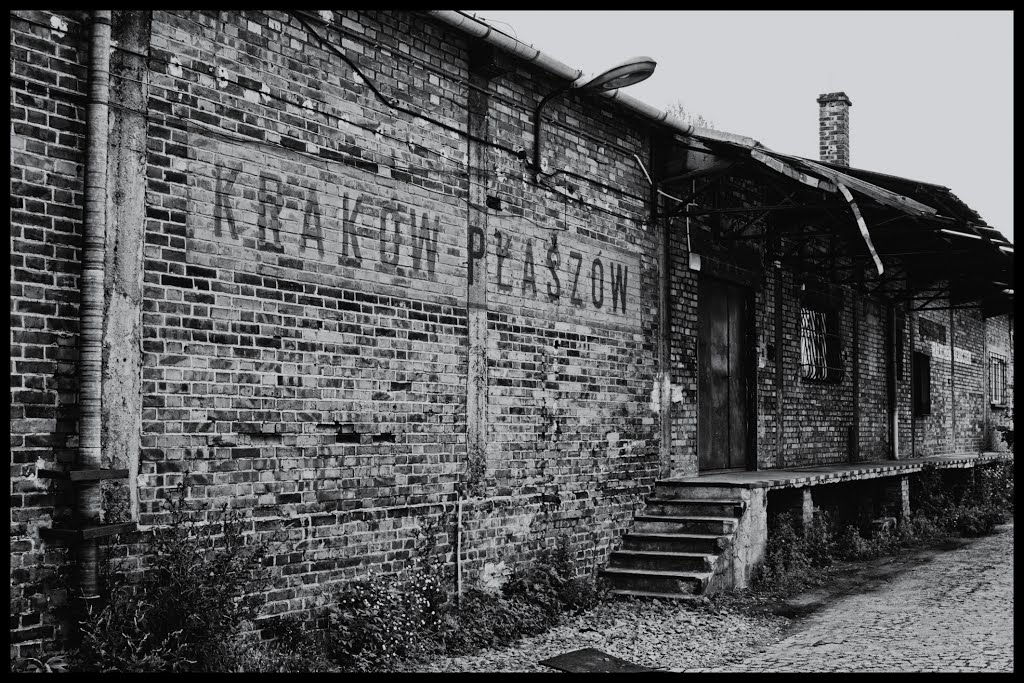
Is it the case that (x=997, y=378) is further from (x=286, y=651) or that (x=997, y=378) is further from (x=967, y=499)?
(x=286, y=651)

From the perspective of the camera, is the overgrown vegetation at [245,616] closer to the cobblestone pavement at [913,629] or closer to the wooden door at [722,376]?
→ the cobblestone pavement at [913,629]

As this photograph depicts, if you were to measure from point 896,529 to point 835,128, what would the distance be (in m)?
8.09

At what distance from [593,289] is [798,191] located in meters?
3.14

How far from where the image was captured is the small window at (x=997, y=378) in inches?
847

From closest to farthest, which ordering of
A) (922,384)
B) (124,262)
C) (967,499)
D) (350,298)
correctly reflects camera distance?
(124,262) → (350,298) → (967,499) → (922,384)

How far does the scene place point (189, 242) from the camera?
538 centimetres

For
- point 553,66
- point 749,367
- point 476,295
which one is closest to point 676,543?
point 476,295

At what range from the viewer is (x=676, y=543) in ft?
28.1

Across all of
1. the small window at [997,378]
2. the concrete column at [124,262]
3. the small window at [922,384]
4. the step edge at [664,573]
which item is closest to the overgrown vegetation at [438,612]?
the step edge at [664,573]

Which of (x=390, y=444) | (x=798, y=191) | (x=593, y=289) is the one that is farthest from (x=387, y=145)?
(x=798, y=191)

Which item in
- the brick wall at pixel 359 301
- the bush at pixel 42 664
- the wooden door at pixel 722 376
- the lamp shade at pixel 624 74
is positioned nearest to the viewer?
the bush at pixel 42 664

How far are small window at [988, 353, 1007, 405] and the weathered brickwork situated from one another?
579 inches

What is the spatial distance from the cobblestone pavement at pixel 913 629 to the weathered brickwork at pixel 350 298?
214cm
